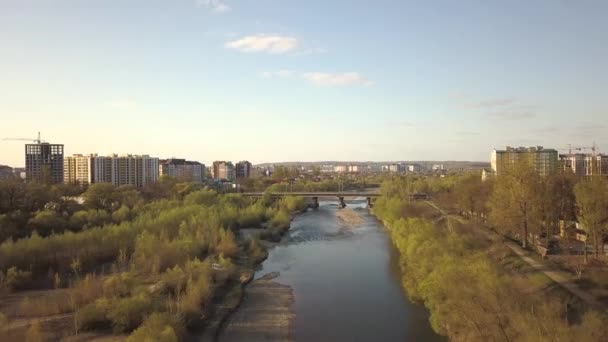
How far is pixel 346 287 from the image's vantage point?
2097 cm

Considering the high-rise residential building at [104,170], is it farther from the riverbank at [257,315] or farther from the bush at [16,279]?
the riverbank at [257,315]

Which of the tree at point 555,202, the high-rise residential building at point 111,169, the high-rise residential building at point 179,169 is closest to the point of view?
the tree at point 555,202

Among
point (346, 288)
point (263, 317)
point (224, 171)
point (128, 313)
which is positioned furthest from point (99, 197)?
point (224, 171)

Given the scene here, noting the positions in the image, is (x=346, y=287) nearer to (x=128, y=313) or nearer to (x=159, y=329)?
(x=128, y=313)

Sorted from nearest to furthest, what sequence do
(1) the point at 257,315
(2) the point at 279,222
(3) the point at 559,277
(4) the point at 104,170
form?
(1) the point at 257,315, (3) the point at 559,277, (2) the point at 279,222, (4) the point at 104,170

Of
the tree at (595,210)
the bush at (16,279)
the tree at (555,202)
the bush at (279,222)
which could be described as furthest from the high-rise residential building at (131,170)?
the tree at (595,210)

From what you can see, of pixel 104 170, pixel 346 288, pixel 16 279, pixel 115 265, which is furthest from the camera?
pixel 104 170

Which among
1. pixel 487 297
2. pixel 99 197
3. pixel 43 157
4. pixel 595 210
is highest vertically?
pixel 43 157

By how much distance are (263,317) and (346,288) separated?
5.03 m

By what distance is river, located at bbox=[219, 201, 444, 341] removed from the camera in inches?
603

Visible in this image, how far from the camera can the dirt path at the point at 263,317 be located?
15.0 meters

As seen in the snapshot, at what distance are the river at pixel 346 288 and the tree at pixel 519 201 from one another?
5639mm

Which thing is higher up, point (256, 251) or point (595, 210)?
point (595, 210)

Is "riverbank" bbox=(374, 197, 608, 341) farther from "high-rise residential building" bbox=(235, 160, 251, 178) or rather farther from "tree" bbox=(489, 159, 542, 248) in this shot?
"high-rise residential building" bbox=(235, 160, 251, 178)
